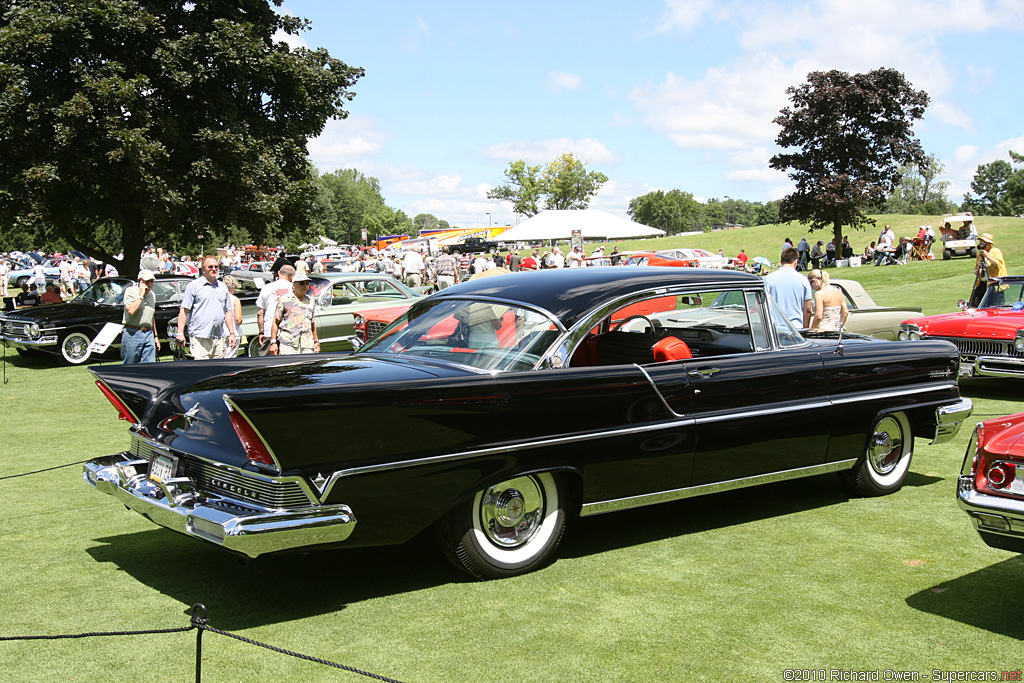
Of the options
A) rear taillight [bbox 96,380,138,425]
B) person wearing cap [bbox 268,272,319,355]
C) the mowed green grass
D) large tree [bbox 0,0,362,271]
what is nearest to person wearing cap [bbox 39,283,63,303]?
large tree [bbox 0,0,362,271]

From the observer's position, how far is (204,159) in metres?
19.8

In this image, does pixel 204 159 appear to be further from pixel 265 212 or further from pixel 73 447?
pixel 73 447

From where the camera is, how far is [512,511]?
4.60m

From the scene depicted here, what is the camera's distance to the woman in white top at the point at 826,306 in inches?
370

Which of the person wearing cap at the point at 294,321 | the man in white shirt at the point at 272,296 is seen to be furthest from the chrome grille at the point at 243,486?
the man in white shirt at the point at 272,296

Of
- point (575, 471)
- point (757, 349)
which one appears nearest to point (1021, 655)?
point (575, 471)

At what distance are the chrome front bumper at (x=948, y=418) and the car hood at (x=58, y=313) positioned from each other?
1466cm

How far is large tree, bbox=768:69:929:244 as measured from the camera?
142 feet

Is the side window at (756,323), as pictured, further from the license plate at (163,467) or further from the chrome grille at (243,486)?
the license plate at (163,467)

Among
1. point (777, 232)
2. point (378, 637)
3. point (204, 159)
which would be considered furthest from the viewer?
point (777, 232)

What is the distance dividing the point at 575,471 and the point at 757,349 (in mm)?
1767

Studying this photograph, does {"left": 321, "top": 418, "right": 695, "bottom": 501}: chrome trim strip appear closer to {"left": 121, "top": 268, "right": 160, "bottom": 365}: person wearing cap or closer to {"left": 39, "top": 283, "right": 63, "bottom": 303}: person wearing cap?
{"left": 121, "top": 268, "right": 160, "bottom": 365}: person wearing cap

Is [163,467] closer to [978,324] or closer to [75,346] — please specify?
[978,324]

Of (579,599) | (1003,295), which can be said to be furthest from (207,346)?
(1003,295)
